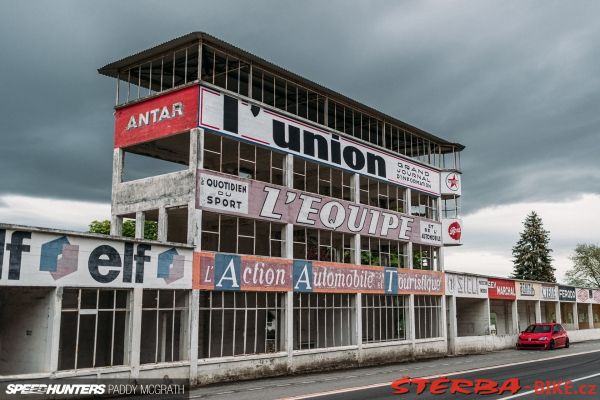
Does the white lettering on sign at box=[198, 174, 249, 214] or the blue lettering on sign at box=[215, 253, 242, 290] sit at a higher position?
the white lettering on sign at box=[198, 174, 249, 214]

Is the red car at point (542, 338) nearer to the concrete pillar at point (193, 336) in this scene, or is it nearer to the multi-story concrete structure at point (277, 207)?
the multi-story concrete structure at point (277, 207)

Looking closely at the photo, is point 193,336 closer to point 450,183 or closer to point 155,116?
point 155,116

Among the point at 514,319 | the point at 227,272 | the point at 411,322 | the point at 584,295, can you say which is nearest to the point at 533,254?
the point at 584,295

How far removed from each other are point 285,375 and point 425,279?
13.5m

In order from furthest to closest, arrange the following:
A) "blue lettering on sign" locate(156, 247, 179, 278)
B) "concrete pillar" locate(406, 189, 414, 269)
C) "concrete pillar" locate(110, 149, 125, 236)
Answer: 1. "concrete pillar" locate(406, 189, 414, 269)
2. "concrete pillar" locate(110, 149, 125, 236)
3. "blue lettering on sign" locate(156, 247, 179, 278)

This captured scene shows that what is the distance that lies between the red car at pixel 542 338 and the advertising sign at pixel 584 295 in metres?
16.0

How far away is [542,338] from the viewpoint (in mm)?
36594

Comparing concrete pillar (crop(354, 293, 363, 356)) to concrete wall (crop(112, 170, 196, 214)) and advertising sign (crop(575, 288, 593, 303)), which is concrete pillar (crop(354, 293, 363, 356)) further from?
advertising sign (crop(575, 288, 593, 303))

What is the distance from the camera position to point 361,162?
2995 cm

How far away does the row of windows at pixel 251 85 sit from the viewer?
24125 mm

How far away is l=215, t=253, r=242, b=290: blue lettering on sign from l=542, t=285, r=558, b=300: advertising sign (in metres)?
33.3

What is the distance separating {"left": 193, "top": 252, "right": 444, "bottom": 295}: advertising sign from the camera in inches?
836

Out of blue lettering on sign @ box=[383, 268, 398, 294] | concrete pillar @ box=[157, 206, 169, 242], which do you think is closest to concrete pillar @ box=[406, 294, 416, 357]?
blue lettering on sign @ box=[383, 268, 398, 294]

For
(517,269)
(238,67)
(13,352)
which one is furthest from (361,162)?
(517,269)
